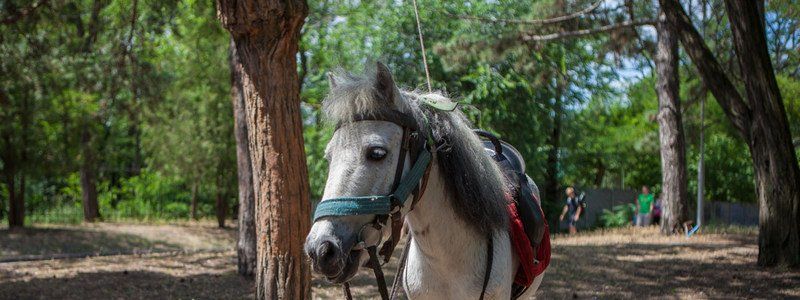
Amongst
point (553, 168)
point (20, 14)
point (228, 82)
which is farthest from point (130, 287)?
point (553, 168)

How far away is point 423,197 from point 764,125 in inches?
320

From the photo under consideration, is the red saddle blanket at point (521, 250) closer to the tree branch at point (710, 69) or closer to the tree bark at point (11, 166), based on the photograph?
the tree branch at point (710, 69)

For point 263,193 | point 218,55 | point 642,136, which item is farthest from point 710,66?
point 642,136

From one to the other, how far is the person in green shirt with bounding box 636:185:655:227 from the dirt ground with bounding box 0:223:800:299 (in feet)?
15.4

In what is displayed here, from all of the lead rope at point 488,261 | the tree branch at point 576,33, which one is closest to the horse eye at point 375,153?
the lead rope at point 488,261

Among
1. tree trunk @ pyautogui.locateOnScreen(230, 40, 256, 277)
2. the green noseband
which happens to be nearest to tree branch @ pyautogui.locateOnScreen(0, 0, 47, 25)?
tree trunk @ pyautogui.locateOnScreen(230, 40, 256, 277)

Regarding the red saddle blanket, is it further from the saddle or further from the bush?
the bush

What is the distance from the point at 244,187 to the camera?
9.66 metres

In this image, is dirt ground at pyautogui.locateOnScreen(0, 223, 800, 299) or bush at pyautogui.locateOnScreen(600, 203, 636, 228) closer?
dirt ground at pyautogui.locateOnScreen(0, 223, 800, 299)

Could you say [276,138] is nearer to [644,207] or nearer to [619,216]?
[644,207]

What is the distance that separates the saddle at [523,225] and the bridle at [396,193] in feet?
2.71

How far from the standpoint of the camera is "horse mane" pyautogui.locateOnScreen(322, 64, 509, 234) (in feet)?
10.0

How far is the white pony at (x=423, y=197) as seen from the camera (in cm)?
286

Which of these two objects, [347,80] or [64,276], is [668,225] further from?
[347,80]
